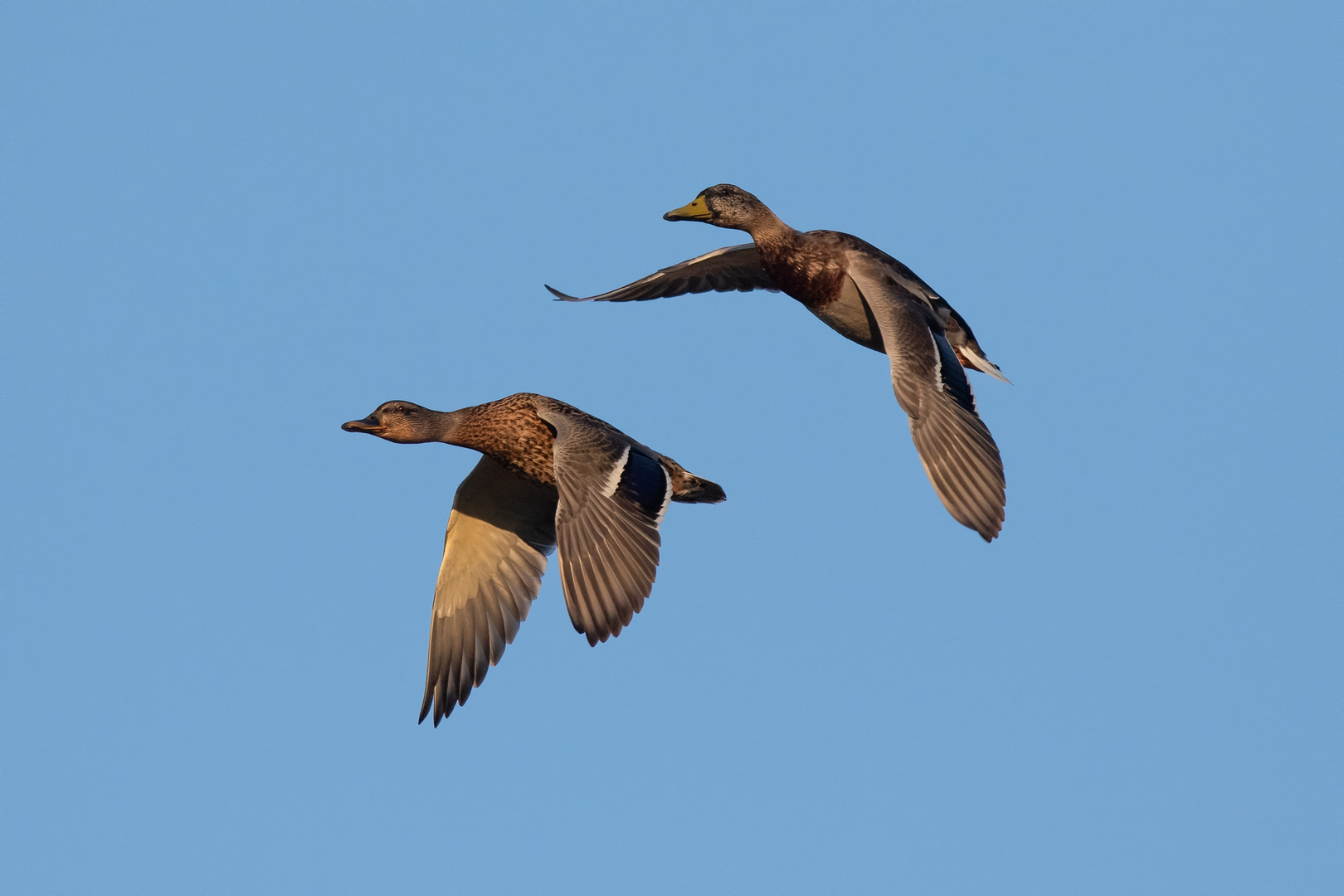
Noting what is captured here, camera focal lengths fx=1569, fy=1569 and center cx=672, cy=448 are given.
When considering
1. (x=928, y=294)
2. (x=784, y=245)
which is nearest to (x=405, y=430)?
(x=784, y=245)

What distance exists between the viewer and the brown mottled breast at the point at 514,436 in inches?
496

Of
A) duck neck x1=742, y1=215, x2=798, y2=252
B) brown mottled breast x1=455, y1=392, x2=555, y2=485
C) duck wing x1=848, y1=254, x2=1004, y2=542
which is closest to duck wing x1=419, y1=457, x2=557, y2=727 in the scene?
brown mottled breast x1=455, y1=392, x2=555, y2=485

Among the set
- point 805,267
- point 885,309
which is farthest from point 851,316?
point 885,309

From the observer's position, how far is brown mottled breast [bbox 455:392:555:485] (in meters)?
12.6

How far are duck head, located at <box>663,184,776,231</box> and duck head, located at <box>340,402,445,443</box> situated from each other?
299 cm

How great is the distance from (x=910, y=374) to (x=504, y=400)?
133 inches

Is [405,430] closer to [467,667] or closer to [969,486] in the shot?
[467,667]

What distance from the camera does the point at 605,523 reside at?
11.1m

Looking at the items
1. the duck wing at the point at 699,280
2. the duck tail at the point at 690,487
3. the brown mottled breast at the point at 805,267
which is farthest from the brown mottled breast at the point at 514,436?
the brown mottled breast at the point at 805,267

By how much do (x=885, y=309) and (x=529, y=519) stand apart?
3.51 metres

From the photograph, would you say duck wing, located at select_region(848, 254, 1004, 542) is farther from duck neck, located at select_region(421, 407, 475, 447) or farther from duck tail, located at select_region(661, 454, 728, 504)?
duck neck, located at select_region(421, 407, 475, 447)

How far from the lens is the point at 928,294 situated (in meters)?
13.4

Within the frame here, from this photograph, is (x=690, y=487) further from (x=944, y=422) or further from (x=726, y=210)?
(x=726, y=210)

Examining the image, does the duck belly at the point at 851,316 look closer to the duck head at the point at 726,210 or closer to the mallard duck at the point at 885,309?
the mallard duck at the point at 885,309
